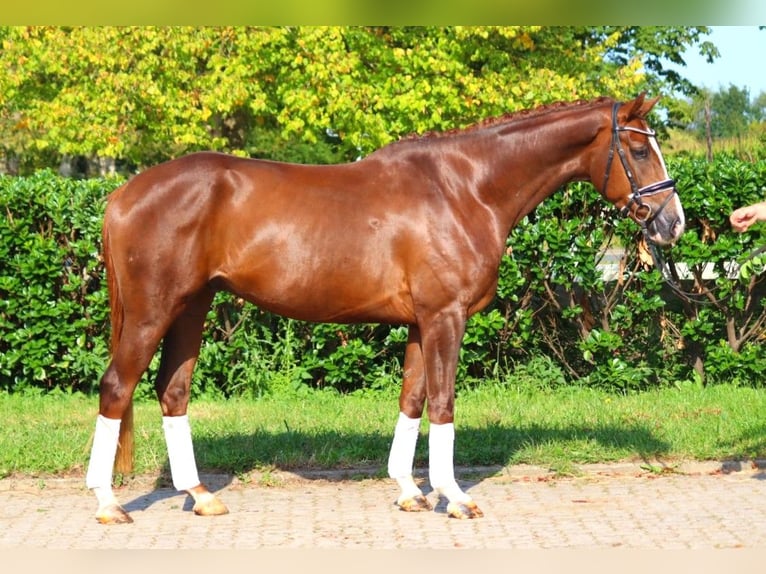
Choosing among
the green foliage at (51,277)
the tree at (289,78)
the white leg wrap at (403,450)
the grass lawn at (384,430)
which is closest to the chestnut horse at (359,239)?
the white leg wrap at (403,450)

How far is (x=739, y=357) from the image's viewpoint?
1033cm

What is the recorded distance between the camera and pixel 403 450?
6.79m

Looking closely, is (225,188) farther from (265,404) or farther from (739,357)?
(739,357)

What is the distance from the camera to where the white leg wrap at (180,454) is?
664cm

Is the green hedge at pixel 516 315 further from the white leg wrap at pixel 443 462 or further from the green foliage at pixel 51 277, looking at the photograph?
the white leg wrap at pixel 443 462

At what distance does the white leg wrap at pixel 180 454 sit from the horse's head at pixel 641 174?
303 centimetres

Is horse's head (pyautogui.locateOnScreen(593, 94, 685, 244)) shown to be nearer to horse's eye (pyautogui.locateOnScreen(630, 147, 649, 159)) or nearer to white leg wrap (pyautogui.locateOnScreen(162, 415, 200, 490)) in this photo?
horse's eye (pyautogui.locateOnScreen(630, 147, 649, 159))

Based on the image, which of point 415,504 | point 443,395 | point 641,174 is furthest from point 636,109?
point 415,504

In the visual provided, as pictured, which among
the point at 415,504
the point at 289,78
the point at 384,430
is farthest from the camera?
the point at 289,78

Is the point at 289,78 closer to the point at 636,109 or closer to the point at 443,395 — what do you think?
the point at 636,109

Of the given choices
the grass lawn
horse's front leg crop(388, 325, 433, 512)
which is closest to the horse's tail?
the grass lawn

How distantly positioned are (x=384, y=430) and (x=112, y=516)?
108 inches

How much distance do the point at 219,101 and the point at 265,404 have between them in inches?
329

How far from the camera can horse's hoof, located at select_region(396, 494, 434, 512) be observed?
6676mm
